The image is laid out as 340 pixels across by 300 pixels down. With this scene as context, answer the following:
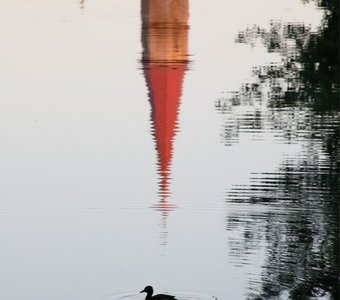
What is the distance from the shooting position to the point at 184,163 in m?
18.6

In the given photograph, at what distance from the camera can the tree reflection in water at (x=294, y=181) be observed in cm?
1337

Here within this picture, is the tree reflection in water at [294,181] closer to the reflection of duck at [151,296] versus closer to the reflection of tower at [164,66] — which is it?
the reflection of duck at [151,296]

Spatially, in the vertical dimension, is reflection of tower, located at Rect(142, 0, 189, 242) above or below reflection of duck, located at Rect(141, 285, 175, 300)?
above

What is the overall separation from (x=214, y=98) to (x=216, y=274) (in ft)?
32.4

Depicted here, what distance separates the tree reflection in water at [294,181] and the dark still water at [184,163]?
3 centimetres

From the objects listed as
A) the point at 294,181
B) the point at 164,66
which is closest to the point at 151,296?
the point at 294,181

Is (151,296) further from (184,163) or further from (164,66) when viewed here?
(164,66)

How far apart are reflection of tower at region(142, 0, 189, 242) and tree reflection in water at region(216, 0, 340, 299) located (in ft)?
2.74

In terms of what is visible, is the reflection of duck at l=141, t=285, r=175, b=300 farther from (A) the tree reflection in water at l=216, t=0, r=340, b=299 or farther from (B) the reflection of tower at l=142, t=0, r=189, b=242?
(B) the reflection of tower at l=142, t=0, r=189, b=242

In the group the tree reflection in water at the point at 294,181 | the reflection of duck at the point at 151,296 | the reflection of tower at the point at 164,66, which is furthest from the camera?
the reflection of tower at the point at 164,66

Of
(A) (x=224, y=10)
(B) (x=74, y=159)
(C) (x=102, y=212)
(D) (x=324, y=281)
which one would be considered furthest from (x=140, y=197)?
(A) (x=224, y=10)

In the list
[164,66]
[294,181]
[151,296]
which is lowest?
[151,296]

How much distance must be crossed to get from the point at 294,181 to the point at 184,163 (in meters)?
2.00

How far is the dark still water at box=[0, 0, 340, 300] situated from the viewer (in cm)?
1346
